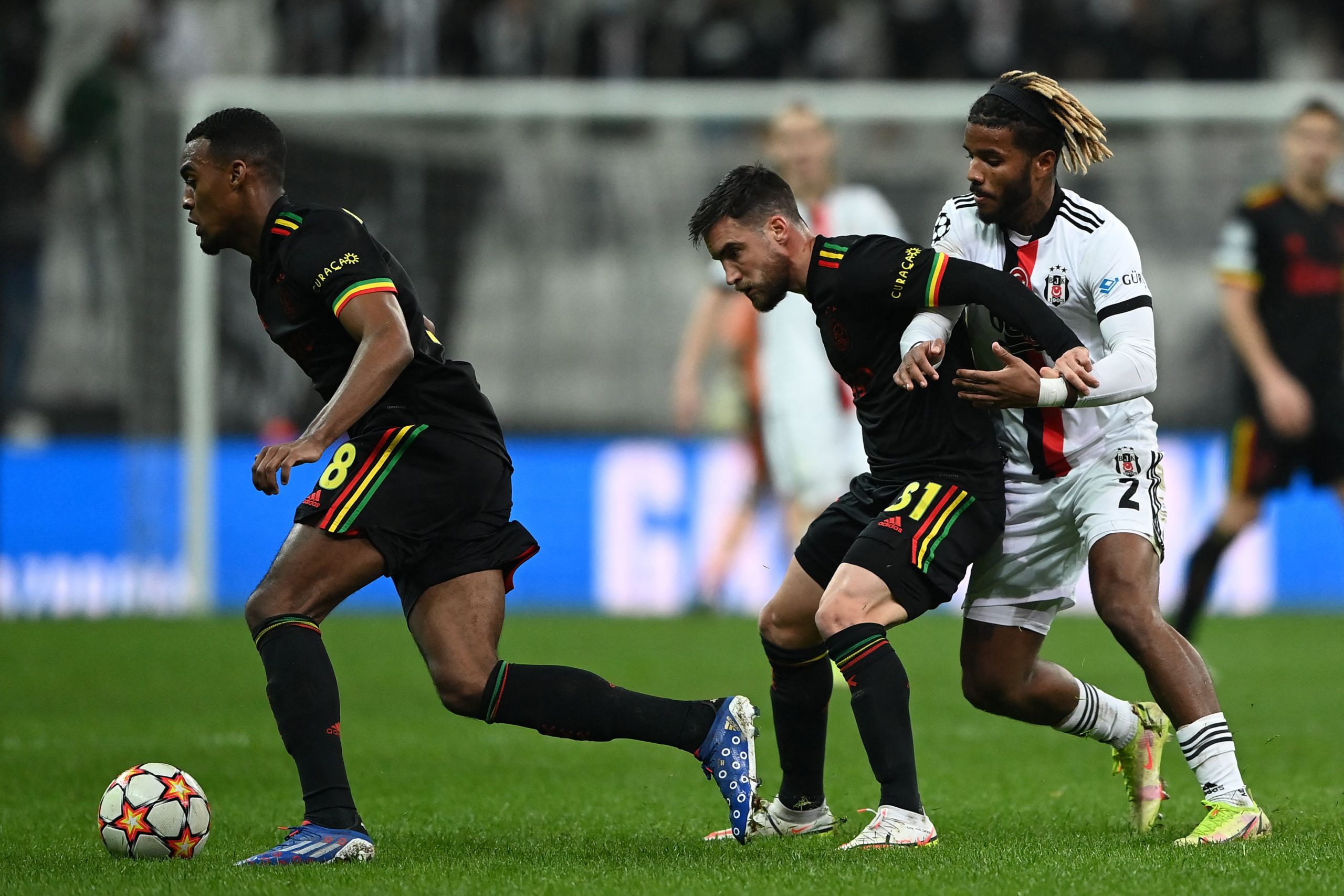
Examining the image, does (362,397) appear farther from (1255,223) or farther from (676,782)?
(1255,223)

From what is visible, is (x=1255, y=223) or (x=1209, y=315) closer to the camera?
(x=1255, y=223)

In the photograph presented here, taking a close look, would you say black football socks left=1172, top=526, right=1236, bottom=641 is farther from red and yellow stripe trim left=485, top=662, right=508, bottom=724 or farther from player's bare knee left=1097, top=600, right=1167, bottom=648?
red and yellow stripe trim left=485, top=662, right=508, bottom=724

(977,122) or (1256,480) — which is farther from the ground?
(977,122)

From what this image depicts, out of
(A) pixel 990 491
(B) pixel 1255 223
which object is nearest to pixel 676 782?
(A) pixel 990 491

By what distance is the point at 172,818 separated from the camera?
4500 mm

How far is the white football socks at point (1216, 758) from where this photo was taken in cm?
451

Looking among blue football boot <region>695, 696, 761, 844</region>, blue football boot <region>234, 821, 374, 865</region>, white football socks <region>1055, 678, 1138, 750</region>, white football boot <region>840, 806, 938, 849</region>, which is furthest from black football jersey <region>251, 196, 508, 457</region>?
white football socks <region>1055, 678, 1138, 750</region>

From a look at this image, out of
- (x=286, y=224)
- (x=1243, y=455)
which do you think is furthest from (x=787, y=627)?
(x=1243, y=455)

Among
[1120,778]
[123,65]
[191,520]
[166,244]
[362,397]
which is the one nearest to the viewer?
[362,397]

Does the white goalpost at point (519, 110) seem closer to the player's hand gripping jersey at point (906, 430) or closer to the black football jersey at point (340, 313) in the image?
the black football jersey at point (340, 313)

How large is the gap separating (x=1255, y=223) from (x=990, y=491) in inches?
193

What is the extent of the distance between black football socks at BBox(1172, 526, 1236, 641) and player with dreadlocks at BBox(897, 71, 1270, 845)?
3422 mm

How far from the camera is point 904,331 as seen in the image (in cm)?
465

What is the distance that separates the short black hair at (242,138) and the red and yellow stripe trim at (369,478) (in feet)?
2.40
